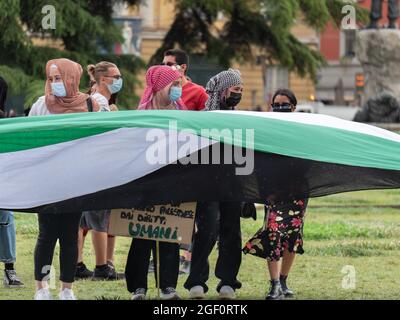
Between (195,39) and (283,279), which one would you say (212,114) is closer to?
(283,279)

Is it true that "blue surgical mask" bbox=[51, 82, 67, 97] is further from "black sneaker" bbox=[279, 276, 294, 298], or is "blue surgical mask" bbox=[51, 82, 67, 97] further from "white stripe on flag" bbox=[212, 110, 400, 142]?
"black sneaker" bbox=[279, 276, 294, 298]

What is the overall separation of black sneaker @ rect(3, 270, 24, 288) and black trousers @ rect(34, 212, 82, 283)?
124cm

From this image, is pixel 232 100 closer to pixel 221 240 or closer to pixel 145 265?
pixel 221 240

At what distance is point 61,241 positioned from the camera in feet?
28.8

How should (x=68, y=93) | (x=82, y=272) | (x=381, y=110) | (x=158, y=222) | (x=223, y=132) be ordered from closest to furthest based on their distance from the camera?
(x=223, y=132) < (x=158, y=222) < (x=68, y=93) < (x=82, y=272) < (x=381, y=110)

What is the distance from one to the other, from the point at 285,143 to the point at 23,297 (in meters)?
2.33

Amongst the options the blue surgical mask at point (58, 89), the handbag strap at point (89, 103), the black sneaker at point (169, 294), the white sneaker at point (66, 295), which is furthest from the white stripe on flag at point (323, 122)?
the white sneaker at point (66, 295)

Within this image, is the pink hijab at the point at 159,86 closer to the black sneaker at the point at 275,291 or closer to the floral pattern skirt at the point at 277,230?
the floral pattern skirt at the point at 277,230

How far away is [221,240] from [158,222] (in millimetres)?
670

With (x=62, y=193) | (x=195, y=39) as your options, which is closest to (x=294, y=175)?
(x=62, y=193)

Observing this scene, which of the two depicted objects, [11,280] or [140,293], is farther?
A: [11,280]

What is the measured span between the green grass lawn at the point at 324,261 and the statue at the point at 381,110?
14003 mm

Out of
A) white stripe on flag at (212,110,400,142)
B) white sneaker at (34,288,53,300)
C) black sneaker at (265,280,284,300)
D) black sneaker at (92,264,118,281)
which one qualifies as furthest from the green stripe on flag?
black sneaker at (92,264,118,281)

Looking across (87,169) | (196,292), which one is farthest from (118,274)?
(87,169)
